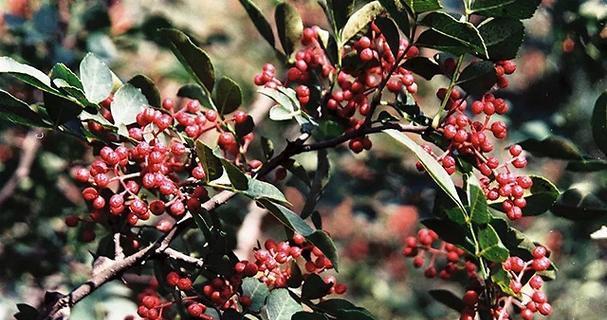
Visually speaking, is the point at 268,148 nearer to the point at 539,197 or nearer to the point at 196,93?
the point at 196,93

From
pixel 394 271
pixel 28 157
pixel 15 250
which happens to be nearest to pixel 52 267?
pixel 15 250

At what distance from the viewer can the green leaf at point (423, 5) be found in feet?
2.78

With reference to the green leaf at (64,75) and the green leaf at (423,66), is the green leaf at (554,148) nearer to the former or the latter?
the green leaf at (423,66)

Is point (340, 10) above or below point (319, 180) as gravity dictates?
above

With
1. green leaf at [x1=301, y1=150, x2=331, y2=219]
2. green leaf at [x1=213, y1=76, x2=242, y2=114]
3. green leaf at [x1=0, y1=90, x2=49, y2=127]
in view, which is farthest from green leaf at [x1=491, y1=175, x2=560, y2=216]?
green leaf at [x1=0, y1=90, x2=49, y2=127]

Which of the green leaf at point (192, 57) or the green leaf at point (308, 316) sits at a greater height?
the green leaf at point (192, 57)

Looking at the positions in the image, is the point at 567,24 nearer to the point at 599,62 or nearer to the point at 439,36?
the point at 599,62

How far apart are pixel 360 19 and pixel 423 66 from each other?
0.10 m

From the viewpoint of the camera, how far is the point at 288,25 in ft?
3.64

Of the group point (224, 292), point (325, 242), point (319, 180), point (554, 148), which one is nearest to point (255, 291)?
point (224, 292)

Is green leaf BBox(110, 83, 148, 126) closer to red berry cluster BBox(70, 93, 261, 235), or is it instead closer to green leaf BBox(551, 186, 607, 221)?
red berry cluster BBox(70, 93, 261, 235)

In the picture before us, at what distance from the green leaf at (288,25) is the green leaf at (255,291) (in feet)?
1.10

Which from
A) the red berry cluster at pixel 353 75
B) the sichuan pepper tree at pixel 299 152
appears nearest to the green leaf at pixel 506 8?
the sichuan pepper tree at pixel 299 152

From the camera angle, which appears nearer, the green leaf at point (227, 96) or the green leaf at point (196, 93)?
the green leaf at point (227, 96)
